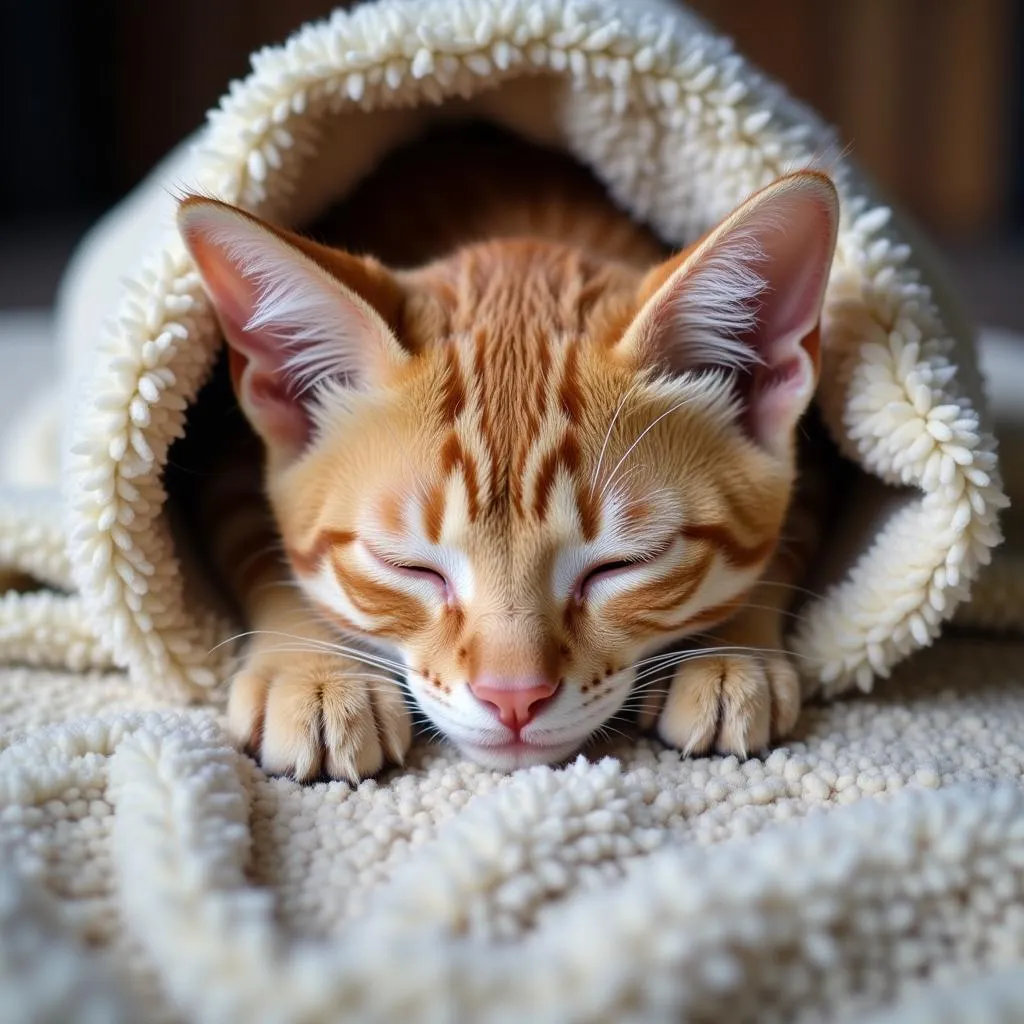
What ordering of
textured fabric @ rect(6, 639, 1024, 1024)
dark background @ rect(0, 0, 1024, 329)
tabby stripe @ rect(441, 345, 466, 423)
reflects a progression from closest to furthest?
textured fabric @ rect(6, 639, 1024, 1024) → tabby stripe @ rect(441, 345, 466, 423) → dark background @ rect(0, 0, 1024, 329)

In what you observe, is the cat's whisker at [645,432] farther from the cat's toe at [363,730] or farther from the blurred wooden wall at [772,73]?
the blurred wooden wall at [772,73]

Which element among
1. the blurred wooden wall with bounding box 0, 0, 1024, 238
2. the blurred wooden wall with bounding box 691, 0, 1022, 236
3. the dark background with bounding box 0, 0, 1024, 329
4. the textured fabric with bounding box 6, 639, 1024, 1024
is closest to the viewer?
the textured fabric with bounding box 6, 639, 1024, 1024

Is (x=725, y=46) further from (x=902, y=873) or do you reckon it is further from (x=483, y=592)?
(x=902, y=873)

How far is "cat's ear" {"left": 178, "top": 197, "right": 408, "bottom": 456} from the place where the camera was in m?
0.86

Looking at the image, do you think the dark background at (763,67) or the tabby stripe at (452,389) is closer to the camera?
the tabby stripe at (452,389)

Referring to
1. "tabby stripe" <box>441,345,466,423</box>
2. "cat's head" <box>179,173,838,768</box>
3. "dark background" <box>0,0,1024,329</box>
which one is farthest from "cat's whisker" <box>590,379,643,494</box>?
"dark background" <box>0,0,1024,329</box>

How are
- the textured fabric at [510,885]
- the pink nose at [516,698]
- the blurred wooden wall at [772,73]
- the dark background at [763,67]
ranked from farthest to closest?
1. the blurred wooden wall at [772,73]
2. the dark background at [763,67]
3. the pink nose at [516,698]
4. the textured fabric at [510,885]

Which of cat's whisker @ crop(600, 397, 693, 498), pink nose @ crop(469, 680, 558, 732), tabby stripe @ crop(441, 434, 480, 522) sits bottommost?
pink nose @ crop(469, 680, 558, 732)

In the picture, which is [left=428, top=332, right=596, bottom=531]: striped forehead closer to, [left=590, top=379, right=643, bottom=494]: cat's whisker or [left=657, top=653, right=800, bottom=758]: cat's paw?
[left=590, top=379, right=643, bottom=494]: cat's whisker

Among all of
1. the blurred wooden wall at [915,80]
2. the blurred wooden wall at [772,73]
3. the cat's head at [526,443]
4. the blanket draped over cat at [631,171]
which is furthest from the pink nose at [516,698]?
the blurred wooden wall at [915,80]

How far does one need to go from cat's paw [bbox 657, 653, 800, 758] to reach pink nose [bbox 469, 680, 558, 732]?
13 cm

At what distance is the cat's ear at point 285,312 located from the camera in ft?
2.84

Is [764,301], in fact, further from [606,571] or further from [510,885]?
[510,885]

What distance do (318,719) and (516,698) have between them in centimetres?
17
